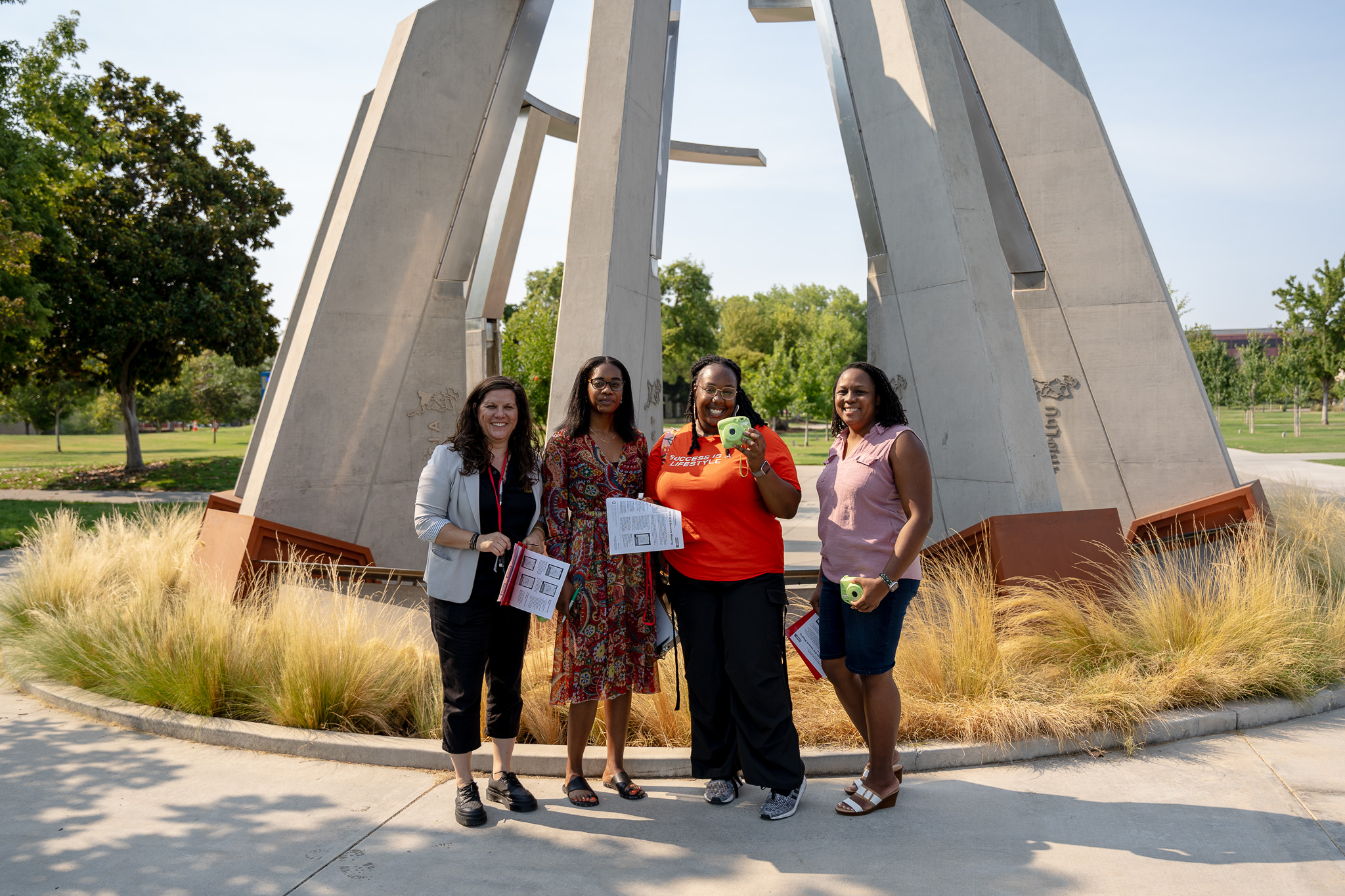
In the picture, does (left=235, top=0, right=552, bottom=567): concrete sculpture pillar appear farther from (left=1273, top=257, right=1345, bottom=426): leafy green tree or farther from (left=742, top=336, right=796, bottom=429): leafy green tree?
(left=1273, top=257, right=1345, bottom=426): leafy green tree

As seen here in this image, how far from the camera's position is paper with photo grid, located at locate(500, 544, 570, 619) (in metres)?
3.64

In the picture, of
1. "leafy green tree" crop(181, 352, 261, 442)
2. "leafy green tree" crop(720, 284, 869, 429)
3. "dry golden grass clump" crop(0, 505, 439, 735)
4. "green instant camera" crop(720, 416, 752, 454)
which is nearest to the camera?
"green instant camera" crop(720, 416, 752, 454)

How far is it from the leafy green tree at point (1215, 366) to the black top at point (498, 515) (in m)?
44.7

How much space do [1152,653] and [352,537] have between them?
677cm

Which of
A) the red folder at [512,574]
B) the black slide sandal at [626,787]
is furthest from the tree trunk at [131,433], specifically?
the black slide sandal at [626,787]

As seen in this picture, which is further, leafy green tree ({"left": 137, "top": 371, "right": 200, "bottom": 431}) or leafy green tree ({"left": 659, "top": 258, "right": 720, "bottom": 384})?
leafy green tree ({"left": 137, "top": 371, "right": 200, "bottom": 431})

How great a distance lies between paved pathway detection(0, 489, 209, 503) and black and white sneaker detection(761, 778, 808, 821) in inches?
721

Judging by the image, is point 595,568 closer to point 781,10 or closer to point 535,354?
point 781,10

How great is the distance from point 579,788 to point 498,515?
137 centimetres

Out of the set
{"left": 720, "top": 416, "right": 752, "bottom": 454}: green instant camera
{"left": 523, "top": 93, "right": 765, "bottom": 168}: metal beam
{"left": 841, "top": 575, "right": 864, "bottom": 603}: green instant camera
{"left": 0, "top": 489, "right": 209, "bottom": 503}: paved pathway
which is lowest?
{"left": 0, "top": 489, "right": 209, "bottom": 503}: paved pathway

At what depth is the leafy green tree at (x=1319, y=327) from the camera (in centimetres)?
3888

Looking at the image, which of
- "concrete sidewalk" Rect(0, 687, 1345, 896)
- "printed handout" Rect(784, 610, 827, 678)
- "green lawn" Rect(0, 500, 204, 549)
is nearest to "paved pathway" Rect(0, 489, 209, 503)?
"green lawn" Rect(0, 500, 204, 549)

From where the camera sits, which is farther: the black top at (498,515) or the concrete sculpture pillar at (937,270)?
the concrete sculpture pillar at (937,270)

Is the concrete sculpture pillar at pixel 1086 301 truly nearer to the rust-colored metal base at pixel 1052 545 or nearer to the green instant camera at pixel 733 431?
the rust-colored metal base at pixel 1052 545
